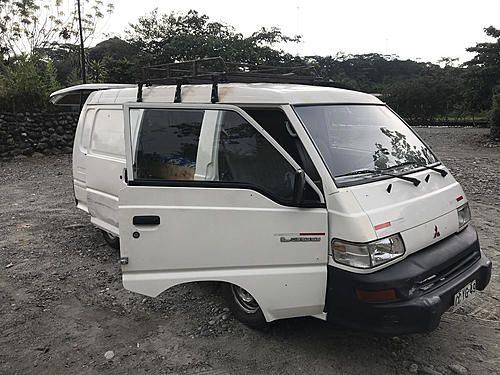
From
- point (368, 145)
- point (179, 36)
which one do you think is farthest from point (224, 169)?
Result: point (179, 36)

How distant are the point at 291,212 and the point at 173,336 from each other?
1.48m

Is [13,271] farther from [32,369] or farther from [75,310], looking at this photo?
[32,369]

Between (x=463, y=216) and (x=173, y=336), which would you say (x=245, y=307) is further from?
(x=463, y=216)

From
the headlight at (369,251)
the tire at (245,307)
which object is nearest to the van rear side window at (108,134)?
the tire at (245,307)

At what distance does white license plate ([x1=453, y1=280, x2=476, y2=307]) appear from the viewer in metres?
2.86

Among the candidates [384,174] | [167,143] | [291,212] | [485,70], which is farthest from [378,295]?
[485,70]

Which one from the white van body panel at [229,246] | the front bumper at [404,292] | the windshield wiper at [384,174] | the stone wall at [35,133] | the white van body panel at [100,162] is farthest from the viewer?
the stone wall at [35,133]

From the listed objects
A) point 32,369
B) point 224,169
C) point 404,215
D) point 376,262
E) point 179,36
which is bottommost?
point 32,369

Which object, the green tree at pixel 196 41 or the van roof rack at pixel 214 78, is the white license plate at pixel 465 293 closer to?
the van roof rack at pixel 214 78

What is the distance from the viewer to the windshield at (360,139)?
9.95 feet

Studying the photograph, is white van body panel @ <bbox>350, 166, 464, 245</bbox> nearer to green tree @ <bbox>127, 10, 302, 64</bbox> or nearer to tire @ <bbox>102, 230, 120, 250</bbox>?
tire @ <bbox>102, 230, 120, 250</bbox>

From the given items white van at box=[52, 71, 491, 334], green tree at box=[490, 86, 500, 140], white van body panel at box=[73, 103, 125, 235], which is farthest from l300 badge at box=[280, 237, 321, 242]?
green tree at box=[490, 86, 500, 140]

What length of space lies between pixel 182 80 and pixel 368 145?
158 cm

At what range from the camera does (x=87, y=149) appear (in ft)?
17.5
